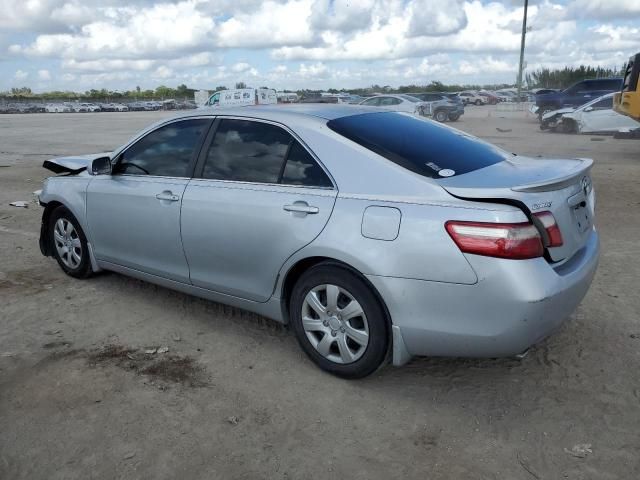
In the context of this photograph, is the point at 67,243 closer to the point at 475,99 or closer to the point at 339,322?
the point at 339,322

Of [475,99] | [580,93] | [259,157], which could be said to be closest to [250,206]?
[259,157]

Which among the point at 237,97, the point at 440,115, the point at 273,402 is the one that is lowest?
the point at 273,402

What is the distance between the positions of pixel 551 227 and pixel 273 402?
69.0 inches

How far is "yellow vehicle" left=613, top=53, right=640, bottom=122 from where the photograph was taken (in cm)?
1168

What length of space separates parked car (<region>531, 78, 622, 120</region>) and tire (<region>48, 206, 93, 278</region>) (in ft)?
78.7

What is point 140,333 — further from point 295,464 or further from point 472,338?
point 472,338

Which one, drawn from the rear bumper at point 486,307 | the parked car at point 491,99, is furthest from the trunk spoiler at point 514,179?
the parked car at point 491,99

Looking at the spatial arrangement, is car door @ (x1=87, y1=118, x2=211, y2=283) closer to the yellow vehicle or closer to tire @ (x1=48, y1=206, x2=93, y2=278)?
tire @ (x1=48, y1=206, x2=93, y2=278)

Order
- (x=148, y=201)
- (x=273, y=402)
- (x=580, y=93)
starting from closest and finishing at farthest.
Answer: (x=273, y=402), (x=148, y=201), (x=580, y=93)

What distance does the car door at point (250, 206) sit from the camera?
3.36 m

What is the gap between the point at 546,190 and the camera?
9.73 ft

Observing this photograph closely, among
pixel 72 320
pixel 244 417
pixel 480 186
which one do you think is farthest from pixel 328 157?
pixel 72 320

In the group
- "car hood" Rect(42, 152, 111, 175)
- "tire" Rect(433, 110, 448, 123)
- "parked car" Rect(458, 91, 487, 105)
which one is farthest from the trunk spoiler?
"parked car" Rect(458, 91, 487, 105)

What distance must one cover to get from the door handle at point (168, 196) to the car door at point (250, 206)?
91 millimetres
